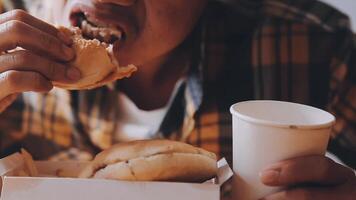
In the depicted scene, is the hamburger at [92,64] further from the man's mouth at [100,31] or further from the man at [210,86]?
the man at [210,86]

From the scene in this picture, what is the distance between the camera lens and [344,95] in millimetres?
1292

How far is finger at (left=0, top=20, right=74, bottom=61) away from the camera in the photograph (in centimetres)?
65

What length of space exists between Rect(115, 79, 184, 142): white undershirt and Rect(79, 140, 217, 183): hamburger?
2.07 feet

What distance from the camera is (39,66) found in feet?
2.09

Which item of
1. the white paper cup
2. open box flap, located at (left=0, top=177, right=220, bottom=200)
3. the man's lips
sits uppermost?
the man's lips

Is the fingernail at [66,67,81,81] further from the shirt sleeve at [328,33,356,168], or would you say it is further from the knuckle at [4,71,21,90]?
the shirt sleeve at [328,33,356,168]

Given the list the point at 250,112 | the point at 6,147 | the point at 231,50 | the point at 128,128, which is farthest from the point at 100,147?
the point at 250,112

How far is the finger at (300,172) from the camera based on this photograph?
1.74 ft

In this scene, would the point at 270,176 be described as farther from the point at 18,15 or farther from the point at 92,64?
the point at 18,15

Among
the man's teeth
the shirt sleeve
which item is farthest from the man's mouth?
the shirt sleeve

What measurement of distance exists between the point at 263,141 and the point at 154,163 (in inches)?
5.0

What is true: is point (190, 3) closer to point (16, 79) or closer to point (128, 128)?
point (128, 128)

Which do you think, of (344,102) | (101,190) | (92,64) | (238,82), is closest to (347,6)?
(344,102)

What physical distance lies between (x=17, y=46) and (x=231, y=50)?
0.76 meters
